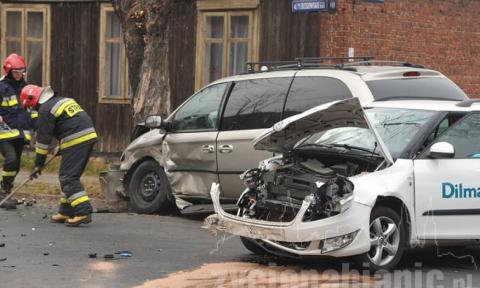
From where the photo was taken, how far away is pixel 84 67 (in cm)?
1831

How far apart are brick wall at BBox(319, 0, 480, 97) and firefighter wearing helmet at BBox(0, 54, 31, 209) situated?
5072 mm

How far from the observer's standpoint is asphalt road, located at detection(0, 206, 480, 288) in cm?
775

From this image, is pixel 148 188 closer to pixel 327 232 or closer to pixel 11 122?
pixel 11 122

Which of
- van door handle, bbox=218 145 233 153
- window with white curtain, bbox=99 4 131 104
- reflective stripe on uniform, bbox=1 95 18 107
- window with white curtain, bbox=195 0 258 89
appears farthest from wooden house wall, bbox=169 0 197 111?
van door handle, bbox=218 145 233 153

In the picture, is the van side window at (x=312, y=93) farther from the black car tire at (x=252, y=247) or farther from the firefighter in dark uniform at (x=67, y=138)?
the firefighter in dark uniform at (x=67, y=138)

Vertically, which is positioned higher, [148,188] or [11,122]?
[11,122]

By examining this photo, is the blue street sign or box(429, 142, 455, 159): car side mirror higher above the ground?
the blue street sign

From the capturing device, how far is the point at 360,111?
7930 mm

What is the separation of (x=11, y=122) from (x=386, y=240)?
662 centimetres

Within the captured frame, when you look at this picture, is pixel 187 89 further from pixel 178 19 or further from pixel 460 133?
pixel 460 133

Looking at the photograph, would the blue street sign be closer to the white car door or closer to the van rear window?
the van rear window

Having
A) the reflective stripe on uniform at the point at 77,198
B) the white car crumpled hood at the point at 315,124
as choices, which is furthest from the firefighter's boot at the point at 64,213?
the white car crumpled hood at the point at 315,124

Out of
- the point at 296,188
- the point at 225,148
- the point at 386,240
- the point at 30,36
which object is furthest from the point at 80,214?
the point at 30,36

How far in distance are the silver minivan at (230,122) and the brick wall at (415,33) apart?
12.8 feet
